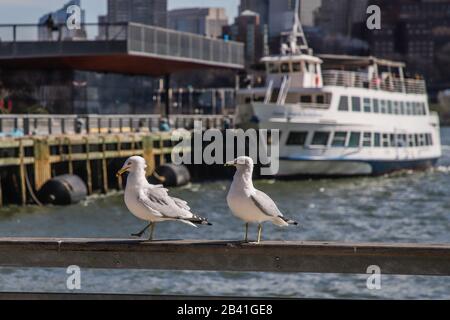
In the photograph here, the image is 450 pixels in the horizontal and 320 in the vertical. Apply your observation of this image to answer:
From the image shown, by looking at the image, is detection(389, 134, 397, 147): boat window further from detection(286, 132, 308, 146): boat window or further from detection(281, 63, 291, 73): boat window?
detection(286, 132, 308, 146): boat window

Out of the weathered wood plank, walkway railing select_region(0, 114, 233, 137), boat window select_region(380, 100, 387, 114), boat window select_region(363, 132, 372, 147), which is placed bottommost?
boat window select_region(363, 132, 372, 147)

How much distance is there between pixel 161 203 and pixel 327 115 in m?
39.5

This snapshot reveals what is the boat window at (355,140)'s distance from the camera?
164 feet

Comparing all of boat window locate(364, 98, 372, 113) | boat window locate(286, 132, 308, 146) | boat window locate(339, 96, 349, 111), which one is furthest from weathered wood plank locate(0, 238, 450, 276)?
boat window locate(364, 98, 372, 113)

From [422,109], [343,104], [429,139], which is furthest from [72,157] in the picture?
[429,139]

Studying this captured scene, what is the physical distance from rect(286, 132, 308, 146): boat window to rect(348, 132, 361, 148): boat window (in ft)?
9.66

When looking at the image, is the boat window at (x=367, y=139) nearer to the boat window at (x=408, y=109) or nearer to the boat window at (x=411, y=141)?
the boat window at (x=411, y=141)

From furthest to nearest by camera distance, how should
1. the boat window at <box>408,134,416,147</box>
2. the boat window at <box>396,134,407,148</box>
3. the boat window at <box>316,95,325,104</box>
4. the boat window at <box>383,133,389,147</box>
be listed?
the boat window at <box>408,134,416,147</box>, the boat window at <box>396,134,407,148</box>, the boat window at <box>383,133,389,147</box>, the boat window at <box>316,95,325,104</box>

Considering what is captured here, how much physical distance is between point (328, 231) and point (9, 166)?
11686 mm

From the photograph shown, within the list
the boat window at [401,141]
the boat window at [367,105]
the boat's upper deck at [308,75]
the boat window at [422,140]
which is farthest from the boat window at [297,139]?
the boat window at [422,140]

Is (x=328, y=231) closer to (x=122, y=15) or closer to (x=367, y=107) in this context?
(x=367, y=107)

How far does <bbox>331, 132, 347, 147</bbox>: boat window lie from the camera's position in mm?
49125

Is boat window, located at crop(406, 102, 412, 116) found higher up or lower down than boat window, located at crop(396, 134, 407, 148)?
higher up

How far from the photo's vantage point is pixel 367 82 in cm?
5281
